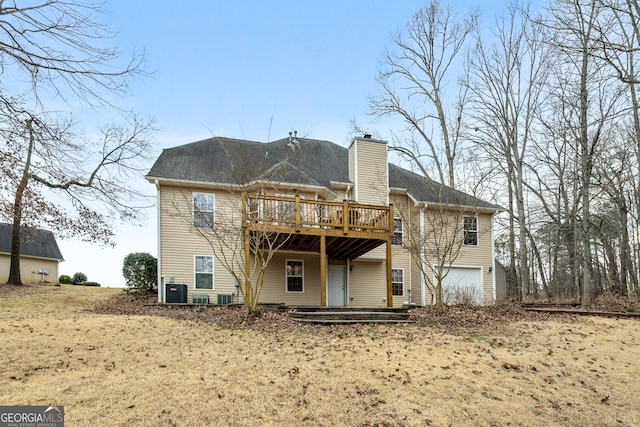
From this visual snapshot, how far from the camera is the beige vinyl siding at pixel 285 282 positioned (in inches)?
632

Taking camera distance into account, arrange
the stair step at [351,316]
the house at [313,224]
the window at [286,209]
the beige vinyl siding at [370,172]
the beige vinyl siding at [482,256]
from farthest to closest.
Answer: the beige vinyl siding at [482,256] < the beige vinyl siding at [370,172] < the house at [313,224] < the window at [286,209] < the stair step at [351,316]

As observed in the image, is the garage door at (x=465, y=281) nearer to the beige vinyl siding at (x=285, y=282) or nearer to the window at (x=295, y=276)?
the beige vinyl siding at (x=285, y=282)

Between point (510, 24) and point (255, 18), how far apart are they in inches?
594

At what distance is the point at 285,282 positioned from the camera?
16281 mm

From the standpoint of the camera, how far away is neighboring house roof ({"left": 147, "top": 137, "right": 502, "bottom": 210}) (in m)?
14.4

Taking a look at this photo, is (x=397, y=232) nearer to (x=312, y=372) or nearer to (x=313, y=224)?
Answer: (x=313, y=224)

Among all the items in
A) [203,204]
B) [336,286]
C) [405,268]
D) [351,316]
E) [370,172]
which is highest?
[370,172]

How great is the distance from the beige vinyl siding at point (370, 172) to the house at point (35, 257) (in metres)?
18.7

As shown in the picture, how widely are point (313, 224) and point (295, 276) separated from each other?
3.79 metres

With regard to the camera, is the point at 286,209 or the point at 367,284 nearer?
the point at 286,209

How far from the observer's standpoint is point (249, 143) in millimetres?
18391

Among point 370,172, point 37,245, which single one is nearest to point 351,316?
point 370,172

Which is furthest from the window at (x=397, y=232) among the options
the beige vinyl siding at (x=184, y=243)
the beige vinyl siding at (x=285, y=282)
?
the beige vinyl siding at (x=184, y=243)

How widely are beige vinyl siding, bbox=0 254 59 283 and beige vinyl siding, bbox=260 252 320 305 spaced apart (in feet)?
57.0
